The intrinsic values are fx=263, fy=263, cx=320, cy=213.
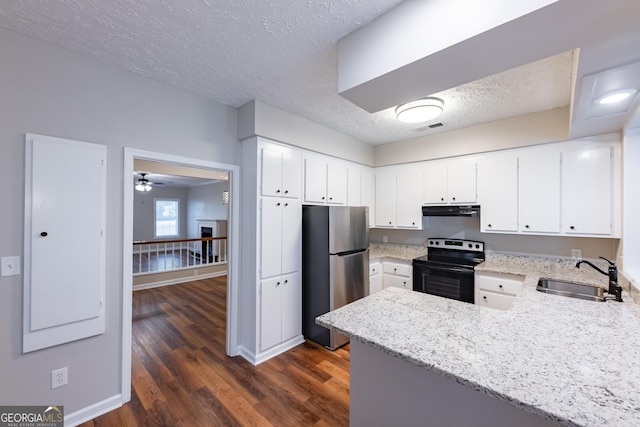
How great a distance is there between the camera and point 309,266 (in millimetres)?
3137

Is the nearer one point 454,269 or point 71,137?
point 71,137

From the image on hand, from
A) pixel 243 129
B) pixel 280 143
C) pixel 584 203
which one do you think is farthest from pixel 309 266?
pixel 584 203

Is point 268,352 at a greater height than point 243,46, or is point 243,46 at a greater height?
point 243,46

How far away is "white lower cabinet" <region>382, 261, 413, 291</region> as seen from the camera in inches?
142

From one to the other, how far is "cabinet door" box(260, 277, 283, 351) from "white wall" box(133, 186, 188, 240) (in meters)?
8.90

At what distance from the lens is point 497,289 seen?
2.89 metres

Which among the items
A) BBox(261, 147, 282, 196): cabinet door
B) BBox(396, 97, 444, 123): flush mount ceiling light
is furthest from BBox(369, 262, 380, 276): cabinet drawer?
BBox(396, 97, 444, 123): flush mount ceiling light

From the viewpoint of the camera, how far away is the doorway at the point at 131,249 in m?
2.10

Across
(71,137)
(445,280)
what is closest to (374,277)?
(445,280)

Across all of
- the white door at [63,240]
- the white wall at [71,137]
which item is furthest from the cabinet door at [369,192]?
the white door at [63,240]

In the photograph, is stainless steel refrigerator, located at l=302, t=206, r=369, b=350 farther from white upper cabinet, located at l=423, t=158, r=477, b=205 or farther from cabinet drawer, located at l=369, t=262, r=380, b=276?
white upper cabinet, located at l=423, t=158, r=477, b=205

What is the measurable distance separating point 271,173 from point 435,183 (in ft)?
7.48

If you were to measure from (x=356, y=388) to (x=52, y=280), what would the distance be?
6.93 feet

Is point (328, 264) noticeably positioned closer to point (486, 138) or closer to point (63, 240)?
point (63, 240)
